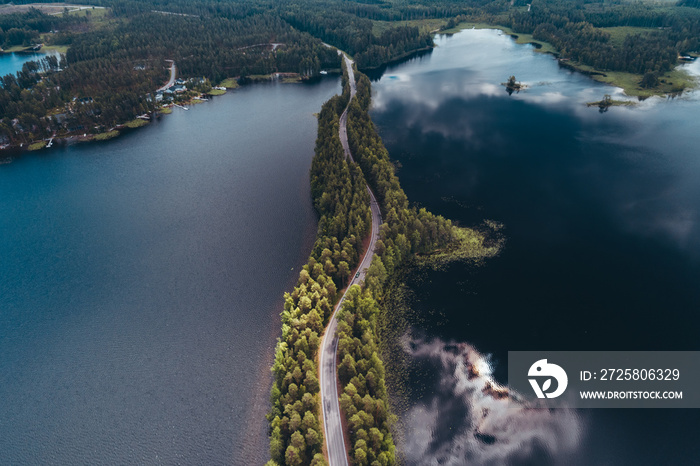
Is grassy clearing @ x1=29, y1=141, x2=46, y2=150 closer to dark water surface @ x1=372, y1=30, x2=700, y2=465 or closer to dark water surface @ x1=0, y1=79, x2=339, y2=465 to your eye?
dark water surface @ x1=0, y1=79, x2=339, y2=465

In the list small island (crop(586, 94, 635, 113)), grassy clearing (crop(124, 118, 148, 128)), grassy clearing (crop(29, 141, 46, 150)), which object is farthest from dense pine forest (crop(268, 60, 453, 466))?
grassy clearing (crop(29, 141, 46, 150))

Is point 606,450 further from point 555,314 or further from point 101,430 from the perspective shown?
point 101,430

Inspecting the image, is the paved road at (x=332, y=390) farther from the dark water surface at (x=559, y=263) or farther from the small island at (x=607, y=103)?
the small island at (x=607, y=103)

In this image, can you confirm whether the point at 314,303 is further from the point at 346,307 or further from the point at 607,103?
the point at 607,103

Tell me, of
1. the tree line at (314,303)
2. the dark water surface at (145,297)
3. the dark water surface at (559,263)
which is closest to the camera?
the tree line at (314,303)

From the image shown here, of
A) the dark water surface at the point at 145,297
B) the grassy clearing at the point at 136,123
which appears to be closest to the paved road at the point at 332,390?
the dark water surface at the point at 145,297

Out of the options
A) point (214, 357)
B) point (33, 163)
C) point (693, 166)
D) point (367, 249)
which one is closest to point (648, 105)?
point (693, 166)

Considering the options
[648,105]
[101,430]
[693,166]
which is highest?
[648,105]
